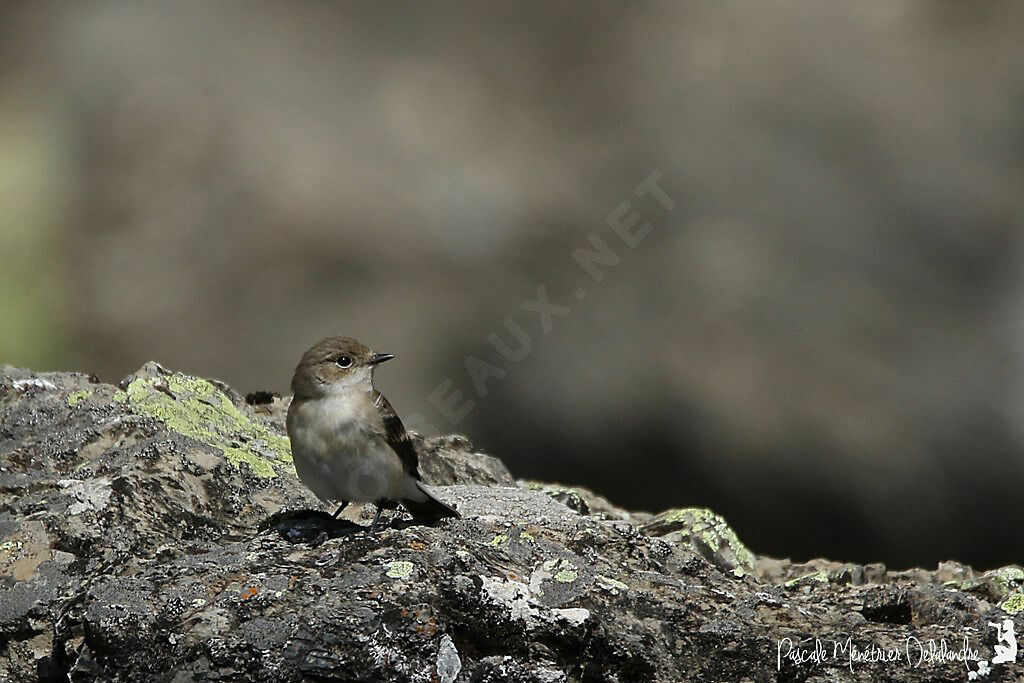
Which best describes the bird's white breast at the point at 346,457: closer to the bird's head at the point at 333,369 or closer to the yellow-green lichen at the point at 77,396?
the bird's head at the point at 333,369

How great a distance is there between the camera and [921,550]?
13.3 metres

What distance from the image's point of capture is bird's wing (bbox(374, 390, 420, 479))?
728 centimetres

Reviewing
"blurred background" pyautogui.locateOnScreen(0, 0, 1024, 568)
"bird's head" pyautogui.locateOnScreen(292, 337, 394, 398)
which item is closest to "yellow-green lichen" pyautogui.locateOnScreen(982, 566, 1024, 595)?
"bird's head" pyautogui.locateOnScreen(292, 337, 394, 398)

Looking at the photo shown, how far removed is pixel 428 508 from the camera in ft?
23.5

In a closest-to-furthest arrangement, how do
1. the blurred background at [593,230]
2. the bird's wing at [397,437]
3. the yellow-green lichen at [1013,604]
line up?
1. the yellow-green lichen at [1013,604]
2. the bird's wing at [397,437]
3. the blurred background at [593,230]

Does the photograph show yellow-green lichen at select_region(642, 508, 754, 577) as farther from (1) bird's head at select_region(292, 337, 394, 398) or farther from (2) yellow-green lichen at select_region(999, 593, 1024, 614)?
(1) bird's head at select_region(292, 337, 394, 398)

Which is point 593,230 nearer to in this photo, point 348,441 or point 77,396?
point 77,396

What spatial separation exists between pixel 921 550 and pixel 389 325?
705 centimetres

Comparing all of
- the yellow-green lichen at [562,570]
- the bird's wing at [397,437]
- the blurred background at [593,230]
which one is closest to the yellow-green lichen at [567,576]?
the yellow-green lichen at [562,570]

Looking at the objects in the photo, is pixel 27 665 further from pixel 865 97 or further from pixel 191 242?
pixel 865 97

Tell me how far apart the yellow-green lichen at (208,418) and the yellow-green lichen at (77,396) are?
0.19m

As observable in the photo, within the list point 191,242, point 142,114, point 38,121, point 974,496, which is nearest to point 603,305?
point 974,496

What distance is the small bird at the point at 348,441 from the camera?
707 cm

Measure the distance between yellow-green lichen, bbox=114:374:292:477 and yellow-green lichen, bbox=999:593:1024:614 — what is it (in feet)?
12.9
